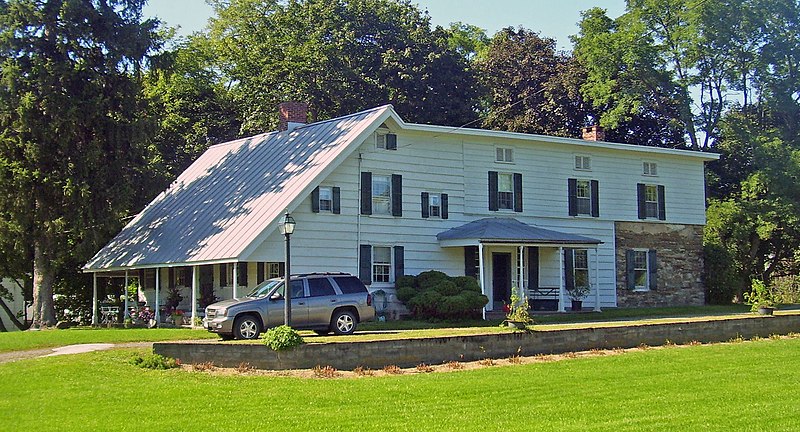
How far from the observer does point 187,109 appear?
47.7 m

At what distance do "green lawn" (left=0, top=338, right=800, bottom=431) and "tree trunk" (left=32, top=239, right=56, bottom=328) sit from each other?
46.1ft

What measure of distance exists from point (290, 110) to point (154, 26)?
5.48 m

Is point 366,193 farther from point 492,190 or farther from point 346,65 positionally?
point 346,65

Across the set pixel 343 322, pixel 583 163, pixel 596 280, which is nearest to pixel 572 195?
pixel 583 163

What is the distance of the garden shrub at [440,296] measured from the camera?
2870 cm

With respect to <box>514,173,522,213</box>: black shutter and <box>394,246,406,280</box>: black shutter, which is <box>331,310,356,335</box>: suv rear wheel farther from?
<box>514,173,522,213</box>: black shutter

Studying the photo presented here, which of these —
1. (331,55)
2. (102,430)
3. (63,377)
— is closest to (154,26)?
(331,55)

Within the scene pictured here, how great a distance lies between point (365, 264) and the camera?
30.0 m

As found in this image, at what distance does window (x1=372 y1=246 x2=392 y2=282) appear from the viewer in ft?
99.6

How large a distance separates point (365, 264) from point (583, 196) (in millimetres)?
9917

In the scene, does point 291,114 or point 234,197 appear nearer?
point 234,197

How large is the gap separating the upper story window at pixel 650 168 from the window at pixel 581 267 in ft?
14.7

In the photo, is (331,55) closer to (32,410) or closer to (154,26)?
(154,26)

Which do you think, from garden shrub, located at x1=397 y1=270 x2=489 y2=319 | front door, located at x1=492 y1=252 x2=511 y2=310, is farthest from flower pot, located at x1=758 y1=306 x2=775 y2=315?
front door, located at x1=492 y1=252 x2=511 y2=310
